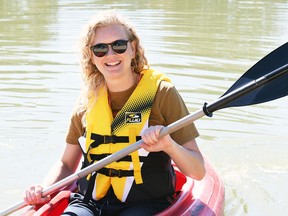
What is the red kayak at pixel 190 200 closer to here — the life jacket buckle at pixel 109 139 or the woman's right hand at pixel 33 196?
the woman's right hand at pixel 33 196

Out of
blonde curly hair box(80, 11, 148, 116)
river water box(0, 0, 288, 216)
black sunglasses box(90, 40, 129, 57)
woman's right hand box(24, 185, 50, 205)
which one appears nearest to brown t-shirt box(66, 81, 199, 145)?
blonde curly hair box(80, 11, 148, 116)

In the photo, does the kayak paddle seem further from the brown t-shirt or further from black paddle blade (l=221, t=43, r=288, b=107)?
the brown t-shirt

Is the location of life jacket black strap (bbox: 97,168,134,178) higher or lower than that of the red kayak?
higher

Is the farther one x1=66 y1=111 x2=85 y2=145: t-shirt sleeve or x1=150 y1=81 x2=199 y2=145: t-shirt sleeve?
x1=66 y1=111 x2=85 y2=145: t-shirt sleeve

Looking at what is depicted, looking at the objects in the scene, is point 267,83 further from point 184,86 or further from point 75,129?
point 184,86

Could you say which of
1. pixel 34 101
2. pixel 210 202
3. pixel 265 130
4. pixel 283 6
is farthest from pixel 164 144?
pixel 283 6

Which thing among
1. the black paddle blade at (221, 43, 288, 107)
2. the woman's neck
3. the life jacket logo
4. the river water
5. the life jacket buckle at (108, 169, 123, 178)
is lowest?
the river water

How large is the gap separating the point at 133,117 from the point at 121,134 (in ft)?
0.32

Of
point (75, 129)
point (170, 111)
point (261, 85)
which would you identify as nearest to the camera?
point (261, 85)

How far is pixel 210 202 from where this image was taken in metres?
Result: 3.02

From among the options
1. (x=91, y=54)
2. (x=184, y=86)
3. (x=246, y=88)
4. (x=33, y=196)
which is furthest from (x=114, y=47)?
(x=184, y=86)

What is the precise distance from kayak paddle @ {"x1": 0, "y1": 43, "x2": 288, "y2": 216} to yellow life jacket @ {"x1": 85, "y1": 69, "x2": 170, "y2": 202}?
0.15m

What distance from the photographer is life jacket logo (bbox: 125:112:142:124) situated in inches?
105

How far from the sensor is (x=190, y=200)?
2.92m
